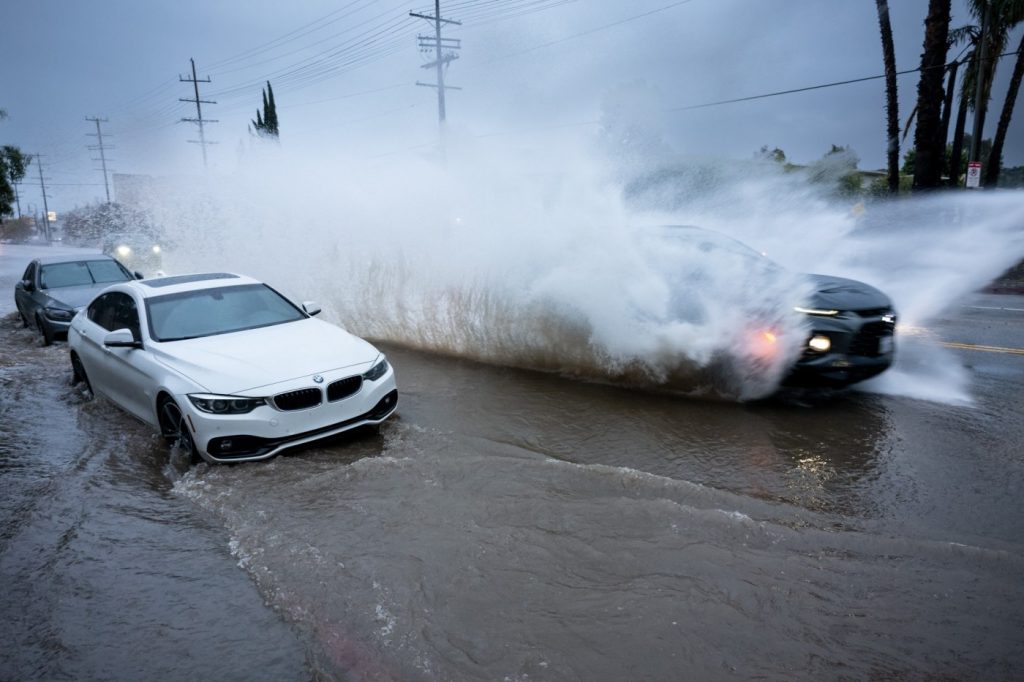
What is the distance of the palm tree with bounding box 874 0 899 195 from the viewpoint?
19.3m

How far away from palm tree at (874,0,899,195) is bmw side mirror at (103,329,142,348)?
21.3m

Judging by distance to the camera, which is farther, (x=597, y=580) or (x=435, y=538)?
(x=435, y=538)

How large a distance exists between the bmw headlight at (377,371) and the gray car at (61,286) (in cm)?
732

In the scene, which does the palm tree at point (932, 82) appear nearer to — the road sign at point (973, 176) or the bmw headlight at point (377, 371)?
the road sign at point (973, 176)

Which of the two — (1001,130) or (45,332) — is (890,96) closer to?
(1001,130)

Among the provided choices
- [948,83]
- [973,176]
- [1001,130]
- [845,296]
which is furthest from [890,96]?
[845,296]

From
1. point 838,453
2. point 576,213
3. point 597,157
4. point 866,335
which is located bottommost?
point 838,453

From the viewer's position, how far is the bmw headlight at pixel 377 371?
5.41m

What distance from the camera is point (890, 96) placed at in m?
20.1

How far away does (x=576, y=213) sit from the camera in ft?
25.1

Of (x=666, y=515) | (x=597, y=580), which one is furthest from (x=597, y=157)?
(x=597, y=580)

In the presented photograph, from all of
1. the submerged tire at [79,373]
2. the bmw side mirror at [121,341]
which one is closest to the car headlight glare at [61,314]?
the submerged tire at [79,373]

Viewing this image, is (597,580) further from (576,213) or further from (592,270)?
(576,213)

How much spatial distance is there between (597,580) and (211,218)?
517 inches
